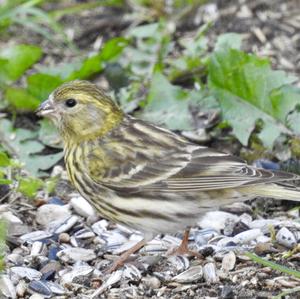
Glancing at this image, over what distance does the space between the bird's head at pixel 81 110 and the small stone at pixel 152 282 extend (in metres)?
1.05

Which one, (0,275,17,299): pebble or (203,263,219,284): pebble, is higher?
(0,275,17,299): pebble

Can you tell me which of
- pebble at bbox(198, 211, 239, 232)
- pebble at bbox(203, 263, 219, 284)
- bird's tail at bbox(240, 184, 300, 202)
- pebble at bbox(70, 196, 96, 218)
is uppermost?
bird's tail at bbox(240, 184, 300, 202)

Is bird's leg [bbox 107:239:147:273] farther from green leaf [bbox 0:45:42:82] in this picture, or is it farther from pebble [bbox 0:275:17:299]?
green leaf [bbox 0:45:42:82]

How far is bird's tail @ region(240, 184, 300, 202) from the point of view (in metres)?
5.74

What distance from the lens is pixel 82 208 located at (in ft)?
21.6

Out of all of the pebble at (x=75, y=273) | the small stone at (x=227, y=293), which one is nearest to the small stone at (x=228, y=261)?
the small stone at (x=227, y=293)

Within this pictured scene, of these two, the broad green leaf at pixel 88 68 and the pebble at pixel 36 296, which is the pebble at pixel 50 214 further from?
the broad green leaf at pixel 88 68

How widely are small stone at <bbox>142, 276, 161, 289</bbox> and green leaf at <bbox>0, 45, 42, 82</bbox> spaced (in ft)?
9.58

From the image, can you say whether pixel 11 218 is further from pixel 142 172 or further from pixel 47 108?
pixel 142 172

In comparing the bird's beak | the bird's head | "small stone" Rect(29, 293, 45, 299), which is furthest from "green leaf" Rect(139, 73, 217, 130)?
"small stone" Rect(29, 293, 45, 299)

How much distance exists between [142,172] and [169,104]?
162cm

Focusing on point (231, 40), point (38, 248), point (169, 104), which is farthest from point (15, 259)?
point (231, 40)

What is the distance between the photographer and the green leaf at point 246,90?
6.96 metres

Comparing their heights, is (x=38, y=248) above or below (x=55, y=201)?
above
